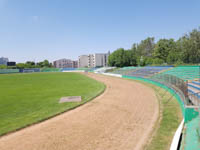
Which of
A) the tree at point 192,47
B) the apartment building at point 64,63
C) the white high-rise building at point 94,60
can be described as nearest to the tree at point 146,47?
the white high-rise building at point 94,60

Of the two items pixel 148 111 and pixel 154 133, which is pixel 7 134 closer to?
pixel 154 133

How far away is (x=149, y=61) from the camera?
6631 cm

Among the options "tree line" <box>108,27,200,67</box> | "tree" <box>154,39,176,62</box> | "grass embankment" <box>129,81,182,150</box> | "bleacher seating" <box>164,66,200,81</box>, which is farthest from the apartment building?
"grass embankment" <box>129,81,182,150</box>

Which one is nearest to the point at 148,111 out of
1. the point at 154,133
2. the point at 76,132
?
the point at 154,133

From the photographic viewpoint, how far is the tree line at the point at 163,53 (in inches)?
A: 1563

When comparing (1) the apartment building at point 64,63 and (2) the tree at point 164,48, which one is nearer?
(2) the tree at point 164,48

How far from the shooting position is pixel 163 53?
218 feet

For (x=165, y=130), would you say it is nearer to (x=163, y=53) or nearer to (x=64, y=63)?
(x=163, y=53)

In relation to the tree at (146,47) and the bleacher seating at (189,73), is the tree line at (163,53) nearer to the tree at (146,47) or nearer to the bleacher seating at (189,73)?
the tree at (146,47)

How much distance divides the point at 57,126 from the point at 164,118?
20.1 feet

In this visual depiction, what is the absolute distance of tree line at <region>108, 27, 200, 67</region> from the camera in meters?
39.7

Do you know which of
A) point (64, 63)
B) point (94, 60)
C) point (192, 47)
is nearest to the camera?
point (192, 47)

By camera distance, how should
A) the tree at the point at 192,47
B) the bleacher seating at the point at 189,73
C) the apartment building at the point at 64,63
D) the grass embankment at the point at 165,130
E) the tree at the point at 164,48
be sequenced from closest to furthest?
the grass embankment at the point at 165,130 < the bleacher seating at the point at 189,73 < the tree at the point at 192,47 < the tree at the point at 164,48 < the apartment building at the point at 64,63

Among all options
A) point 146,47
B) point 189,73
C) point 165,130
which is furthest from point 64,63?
point 165,130
